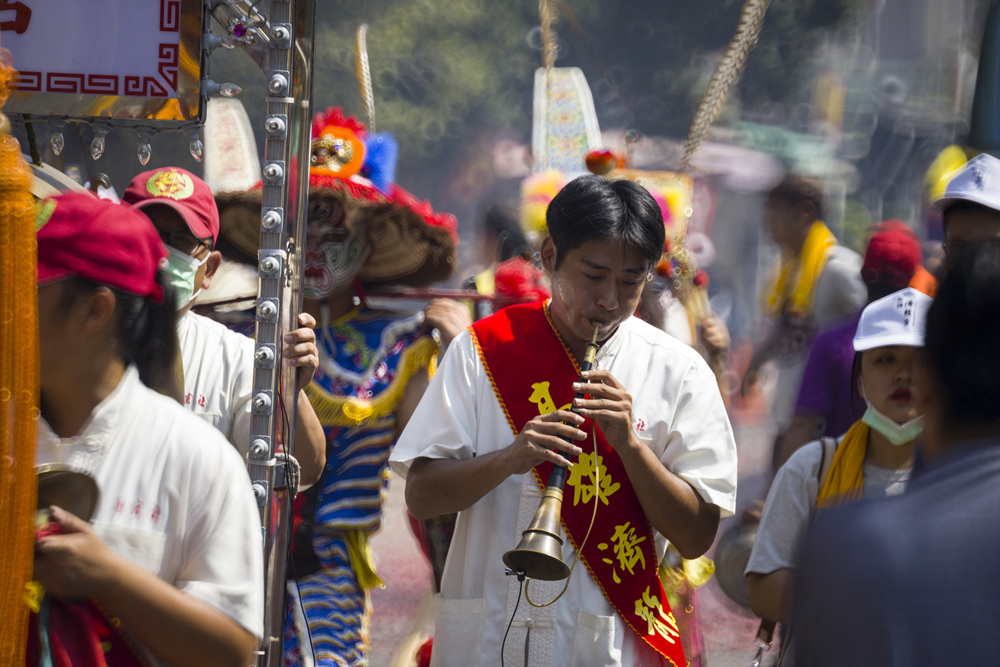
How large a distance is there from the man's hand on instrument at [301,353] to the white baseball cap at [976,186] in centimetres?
207

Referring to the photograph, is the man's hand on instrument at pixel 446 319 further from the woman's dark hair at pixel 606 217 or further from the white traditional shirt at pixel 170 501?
the white traditional shirt at pixel 170 501

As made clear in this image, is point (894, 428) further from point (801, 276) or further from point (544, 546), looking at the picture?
point (801, 276)

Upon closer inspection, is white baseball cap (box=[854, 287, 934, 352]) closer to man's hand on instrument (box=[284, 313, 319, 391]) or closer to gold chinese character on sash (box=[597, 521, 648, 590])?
gold chinese character on sash (box=[597, 521, 648, 590])

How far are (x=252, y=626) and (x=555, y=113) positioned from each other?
19.1ft

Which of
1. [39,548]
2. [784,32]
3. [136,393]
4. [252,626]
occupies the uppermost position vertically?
[784,32]

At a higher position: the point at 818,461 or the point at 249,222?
the point at 249,222

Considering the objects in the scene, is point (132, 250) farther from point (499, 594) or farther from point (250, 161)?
point (250, 161)

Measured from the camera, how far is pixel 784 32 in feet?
57.2

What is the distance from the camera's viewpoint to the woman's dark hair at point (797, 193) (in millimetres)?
6195

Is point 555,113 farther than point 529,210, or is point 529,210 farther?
point 555,113

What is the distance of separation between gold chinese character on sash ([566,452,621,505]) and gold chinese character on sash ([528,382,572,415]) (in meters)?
0.14

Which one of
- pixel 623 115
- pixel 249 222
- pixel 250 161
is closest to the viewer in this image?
pixel 249 222

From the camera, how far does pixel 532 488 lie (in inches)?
111

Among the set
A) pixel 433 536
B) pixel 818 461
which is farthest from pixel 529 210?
pixel 818 461
